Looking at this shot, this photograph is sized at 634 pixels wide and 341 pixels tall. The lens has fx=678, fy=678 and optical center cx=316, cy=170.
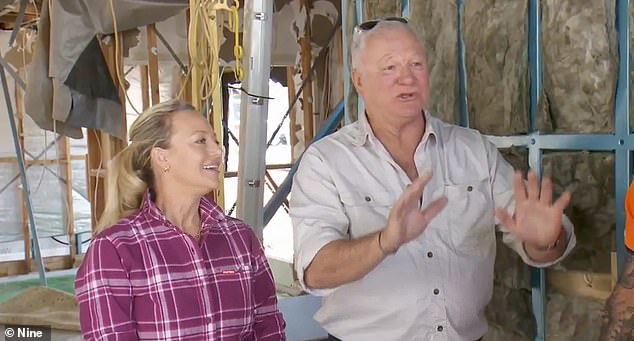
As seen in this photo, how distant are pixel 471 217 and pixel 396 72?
365mm

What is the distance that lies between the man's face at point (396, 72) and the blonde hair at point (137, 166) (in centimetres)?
50

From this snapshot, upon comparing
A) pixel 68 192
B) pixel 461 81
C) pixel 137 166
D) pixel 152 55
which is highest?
pixel 152 55

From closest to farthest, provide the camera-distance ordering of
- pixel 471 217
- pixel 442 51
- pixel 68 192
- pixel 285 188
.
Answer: pixel 471 217, pixel 442 51, pixel 285 188, pixel 68 192

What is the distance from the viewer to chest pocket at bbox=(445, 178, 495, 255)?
1.51 metres

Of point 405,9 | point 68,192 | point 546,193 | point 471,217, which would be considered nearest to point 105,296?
point 471,217

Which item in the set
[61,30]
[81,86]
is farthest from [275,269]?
[61,30]

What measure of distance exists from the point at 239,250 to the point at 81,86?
3.36m

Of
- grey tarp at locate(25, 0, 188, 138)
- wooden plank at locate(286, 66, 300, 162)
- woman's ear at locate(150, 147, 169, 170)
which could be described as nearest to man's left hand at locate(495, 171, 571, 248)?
woman's ear at locate(150, 147, 169, 170)

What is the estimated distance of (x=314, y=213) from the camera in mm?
1476

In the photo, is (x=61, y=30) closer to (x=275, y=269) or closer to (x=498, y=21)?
(x=275, y=269)

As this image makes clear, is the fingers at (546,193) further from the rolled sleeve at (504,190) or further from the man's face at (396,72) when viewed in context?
the man's face at (396,72)

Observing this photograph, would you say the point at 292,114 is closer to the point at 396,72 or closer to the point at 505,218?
the point at 396,72

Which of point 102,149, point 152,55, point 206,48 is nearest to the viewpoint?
point 206,48

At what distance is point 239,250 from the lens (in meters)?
1.66
